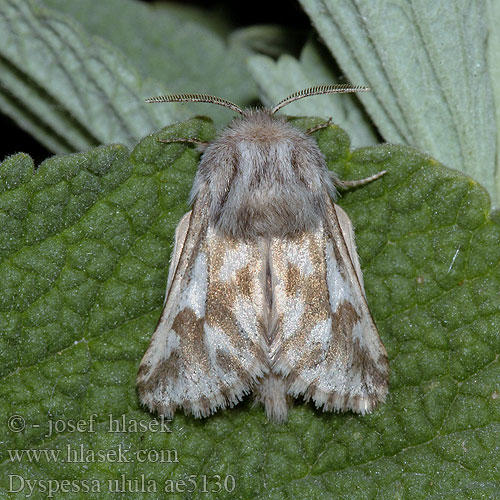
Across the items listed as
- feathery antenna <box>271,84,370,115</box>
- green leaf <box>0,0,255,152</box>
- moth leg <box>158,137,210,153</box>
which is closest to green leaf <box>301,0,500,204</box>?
feathery antenna <box>271,84,370,115</box>

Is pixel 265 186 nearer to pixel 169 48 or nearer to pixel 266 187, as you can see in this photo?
pixel 266 187

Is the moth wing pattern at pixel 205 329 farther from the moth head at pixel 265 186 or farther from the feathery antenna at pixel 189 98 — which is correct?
the feathery antenna at pixel 189 98

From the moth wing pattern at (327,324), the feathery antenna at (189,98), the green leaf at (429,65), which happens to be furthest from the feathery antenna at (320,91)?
the moth wing pattern at (327,324)

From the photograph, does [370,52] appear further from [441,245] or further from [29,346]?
[29,346]

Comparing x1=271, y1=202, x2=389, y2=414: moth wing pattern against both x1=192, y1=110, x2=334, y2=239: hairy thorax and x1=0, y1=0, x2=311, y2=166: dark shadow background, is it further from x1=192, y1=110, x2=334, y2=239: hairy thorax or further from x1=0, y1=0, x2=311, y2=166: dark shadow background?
x1=0, y1=0, x2=311, y2=166: dark shadow background

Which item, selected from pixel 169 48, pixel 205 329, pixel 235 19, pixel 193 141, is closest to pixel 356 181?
pixel 193 141

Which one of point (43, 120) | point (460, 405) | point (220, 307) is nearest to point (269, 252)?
point (220, 307)
